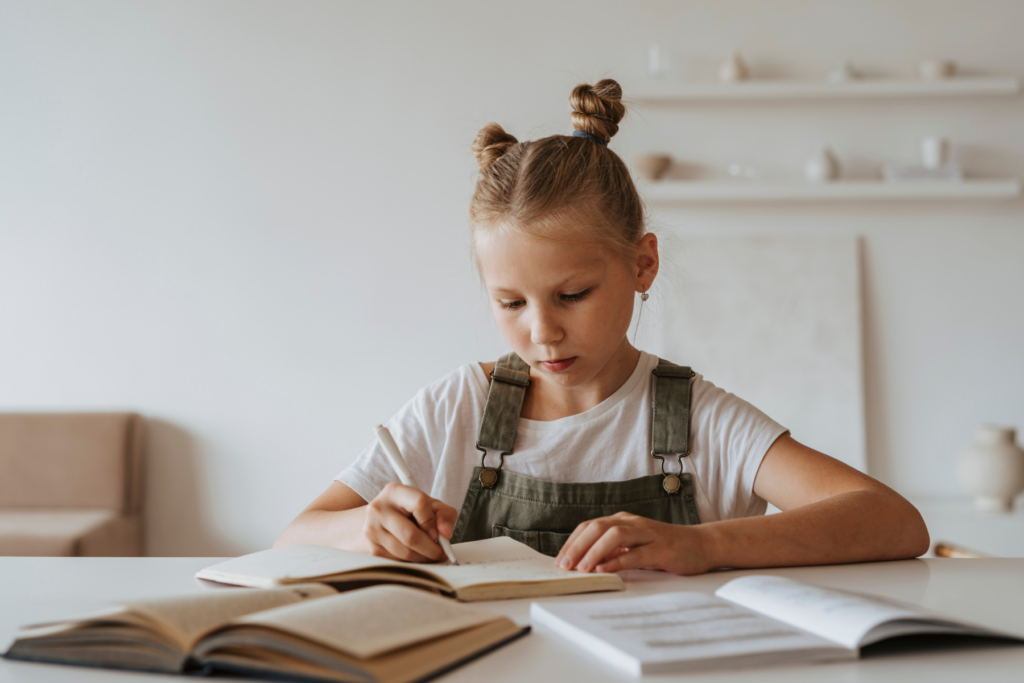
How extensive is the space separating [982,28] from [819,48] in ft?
1.81

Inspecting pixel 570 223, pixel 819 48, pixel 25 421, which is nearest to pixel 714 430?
pixel 570 223

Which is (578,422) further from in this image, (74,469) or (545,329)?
(74,469)

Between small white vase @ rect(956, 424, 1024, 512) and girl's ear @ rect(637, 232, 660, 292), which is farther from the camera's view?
small white vase @ rect(956, 424, 1024, 512)

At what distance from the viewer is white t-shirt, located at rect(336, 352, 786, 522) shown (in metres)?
1.17

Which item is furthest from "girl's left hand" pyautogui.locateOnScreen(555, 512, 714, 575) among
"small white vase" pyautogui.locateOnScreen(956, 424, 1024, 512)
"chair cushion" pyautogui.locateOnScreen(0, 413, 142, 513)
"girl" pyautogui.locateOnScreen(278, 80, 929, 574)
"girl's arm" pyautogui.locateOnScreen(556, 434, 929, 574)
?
"chair cushion" pyautogui.locateOnScreen(0, 413, 142, 513)

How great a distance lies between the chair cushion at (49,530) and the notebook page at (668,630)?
83.0 inches

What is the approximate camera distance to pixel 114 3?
2.86 metres

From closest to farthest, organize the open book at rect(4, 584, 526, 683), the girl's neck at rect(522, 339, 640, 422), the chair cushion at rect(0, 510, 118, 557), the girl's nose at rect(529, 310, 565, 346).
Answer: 1. the open book at rect(4, 584, 526, 683)
2. the girl's nose at rect(529, 310, 565, 346)
3. the girl's neck at rect(522, 339, 640, 422)
4. the chair cushion at rect(0, 510, 118, 557)

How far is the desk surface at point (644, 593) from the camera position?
0.51 m

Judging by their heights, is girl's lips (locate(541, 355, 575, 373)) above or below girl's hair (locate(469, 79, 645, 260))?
below

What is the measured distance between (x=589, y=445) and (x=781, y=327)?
66.9 inches

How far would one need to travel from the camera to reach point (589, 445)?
122cm

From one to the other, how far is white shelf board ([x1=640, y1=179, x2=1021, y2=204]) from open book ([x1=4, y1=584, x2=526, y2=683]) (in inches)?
90.2

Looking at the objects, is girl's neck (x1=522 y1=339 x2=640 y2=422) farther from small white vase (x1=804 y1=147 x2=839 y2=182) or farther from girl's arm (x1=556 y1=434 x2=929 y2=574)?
small white vase (x1=804 y1=147 x2=839 y2=182)
